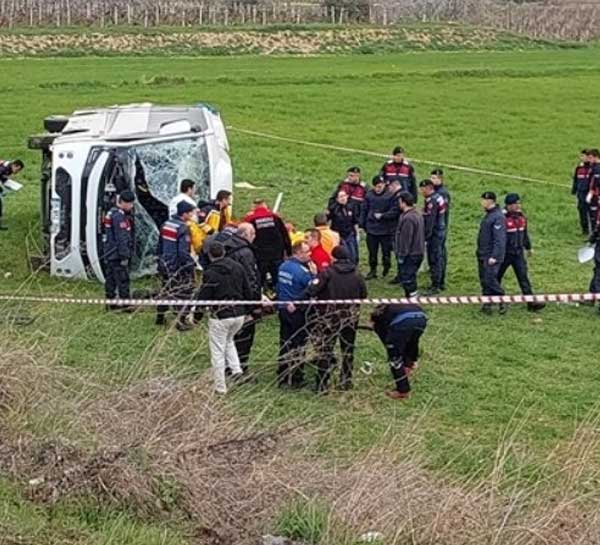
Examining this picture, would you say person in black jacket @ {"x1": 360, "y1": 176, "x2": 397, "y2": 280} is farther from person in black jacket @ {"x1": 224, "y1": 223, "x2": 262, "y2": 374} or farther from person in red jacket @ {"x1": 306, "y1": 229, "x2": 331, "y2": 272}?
person in black jacket @ {"x1": 224, "y1": 223, "x2": 262, "y2": 374}

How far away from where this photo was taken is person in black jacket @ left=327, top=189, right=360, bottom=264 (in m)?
17.0

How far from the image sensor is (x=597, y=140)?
30.8m

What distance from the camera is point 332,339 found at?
38.8ft

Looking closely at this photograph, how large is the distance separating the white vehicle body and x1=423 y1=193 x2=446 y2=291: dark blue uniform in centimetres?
325

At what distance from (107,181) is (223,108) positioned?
18.4 meters

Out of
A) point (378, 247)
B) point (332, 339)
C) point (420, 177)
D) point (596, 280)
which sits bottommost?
point (420, 177)

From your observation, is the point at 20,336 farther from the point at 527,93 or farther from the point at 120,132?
the point at 527,93

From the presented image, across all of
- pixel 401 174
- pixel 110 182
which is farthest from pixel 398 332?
pixel 401 174

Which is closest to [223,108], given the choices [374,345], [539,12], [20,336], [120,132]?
[120,132]

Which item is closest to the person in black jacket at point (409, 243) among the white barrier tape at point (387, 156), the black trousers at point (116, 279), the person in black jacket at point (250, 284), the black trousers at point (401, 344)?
the person in black jacket at point (250, 284)

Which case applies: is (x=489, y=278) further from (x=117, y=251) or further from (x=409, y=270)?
(x=117, y=251)

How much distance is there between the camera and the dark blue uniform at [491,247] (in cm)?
1541

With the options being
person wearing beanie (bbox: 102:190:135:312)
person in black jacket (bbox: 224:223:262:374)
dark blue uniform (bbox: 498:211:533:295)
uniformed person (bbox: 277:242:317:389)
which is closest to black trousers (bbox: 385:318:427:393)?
uniformed person (bbox: 277:242:317:389)

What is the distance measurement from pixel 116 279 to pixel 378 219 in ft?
13.2
